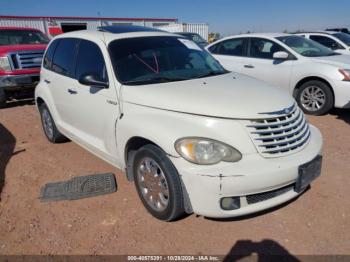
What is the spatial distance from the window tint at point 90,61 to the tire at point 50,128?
4.70ft

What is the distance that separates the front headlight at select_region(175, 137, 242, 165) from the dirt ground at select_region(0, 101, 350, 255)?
845mm

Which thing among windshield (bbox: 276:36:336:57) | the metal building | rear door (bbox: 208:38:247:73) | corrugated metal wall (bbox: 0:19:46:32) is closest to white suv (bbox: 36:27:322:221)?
rear door (bbox: 208:38:247:73)

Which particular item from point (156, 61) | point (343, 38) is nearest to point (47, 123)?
point (156, 61)

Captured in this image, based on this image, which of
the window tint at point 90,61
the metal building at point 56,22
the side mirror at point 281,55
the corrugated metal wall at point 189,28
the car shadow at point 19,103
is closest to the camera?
the window tint at point 90,61

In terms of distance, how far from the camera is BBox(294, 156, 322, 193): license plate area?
109 inches

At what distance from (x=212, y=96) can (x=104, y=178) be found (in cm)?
193

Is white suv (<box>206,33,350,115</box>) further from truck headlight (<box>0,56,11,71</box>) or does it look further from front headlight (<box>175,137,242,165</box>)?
truck headlight (<box>0,56,11,71</box>)

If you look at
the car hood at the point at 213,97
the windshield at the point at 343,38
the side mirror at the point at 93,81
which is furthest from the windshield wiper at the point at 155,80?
the windshield at the point at 343,38

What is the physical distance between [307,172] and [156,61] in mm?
2023

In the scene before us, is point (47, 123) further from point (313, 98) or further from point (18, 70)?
point (313, 98)

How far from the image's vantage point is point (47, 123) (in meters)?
5.30

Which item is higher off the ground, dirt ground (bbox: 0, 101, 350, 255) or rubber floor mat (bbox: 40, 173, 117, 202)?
dirt ground (bbox: 0, 101, 350, 255)

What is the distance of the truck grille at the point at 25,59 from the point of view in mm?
7668

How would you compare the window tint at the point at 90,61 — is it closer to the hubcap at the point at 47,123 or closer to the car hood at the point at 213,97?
the car hood at the point at 213,97
